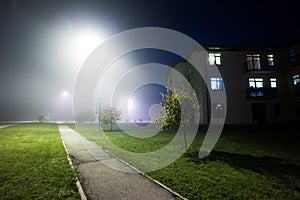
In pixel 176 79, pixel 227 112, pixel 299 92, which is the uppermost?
pixel 176 79

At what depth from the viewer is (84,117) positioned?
195 feet

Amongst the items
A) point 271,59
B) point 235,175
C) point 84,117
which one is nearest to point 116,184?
point 235,175

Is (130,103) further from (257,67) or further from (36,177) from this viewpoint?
(36,177)

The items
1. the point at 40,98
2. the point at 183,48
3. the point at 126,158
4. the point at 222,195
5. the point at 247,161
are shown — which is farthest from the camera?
the point at 40,98

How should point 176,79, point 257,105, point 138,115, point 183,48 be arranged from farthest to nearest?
point 138,115 < point 176,79 < point 183,48 < point 257,105

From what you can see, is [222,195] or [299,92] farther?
[299,92]

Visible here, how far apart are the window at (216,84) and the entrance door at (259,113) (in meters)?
5.85

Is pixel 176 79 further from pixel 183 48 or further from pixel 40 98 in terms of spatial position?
pixel 40 98

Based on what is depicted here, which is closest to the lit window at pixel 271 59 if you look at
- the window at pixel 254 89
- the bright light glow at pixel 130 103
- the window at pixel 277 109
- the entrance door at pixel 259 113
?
the window at pixel 254 89

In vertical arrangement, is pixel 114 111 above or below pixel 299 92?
below

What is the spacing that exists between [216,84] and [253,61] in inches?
279

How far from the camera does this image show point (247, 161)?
32.7 ft

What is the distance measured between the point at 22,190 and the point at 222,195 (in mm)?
6152

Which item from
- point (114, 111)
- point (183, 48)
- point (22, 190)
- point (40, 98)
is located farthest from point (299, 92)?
point (40, 98)
